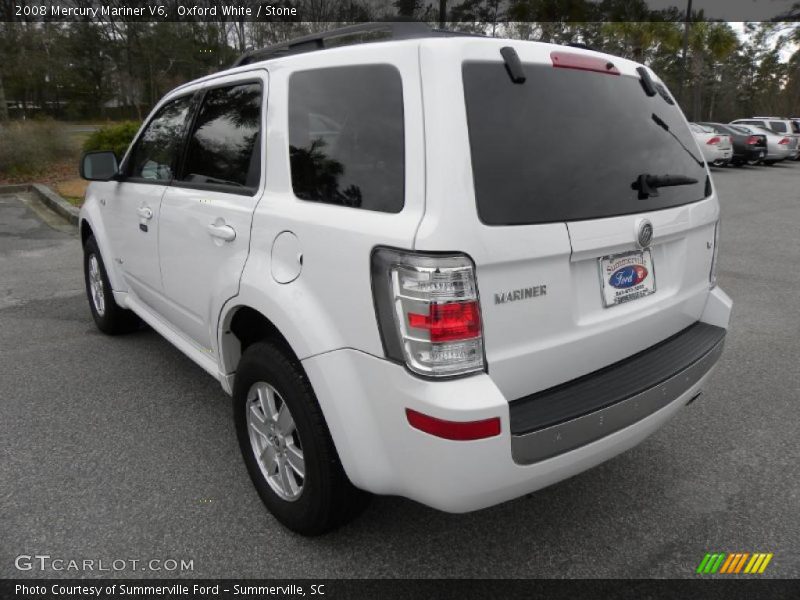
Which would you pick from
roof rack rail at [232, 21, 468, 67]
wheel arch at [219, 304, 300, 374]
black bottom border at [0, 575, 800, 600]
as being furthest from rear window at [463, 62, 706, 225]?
black bottom border at [0, 575, 800, 600]

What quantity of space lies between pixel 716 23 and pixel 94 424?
3832cm

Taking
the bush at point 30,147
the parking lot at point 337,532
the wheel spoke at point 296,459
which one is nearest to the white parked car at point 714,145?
the parking lot at point 337,532

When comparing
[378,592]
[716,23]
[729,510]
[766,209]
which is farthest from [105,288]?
[716,23]

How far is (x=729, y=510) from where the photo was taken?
267 cm

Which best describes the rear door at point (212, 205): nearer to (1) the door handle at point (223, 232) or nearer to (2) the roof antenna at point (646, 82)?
(1) the door handle at point (223, 232)

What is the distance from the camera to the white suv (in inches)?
73.0

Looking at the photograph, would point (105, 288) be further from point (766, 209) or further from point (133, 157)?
point (766, 209)

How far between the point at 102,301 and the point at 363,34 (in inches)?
133

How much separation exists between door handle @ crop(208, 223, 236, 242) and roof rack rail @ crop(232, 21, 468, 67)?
787mm

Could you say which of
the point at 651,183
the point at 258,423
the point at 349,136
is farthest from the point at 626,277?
the point at 258,423

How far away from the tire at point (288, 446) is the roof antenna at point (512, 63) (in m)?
1.25

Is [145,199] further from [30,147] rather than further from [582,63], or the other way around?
[30,147]

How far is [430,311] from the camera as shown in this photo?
1.83 meters

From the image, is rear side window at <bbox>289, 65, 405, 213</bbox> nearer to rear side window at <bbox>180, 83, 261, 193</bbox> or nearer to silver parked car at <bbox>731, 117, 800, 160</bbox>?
rear side window at <bbox>180, 83, 261, 193</bbox>
